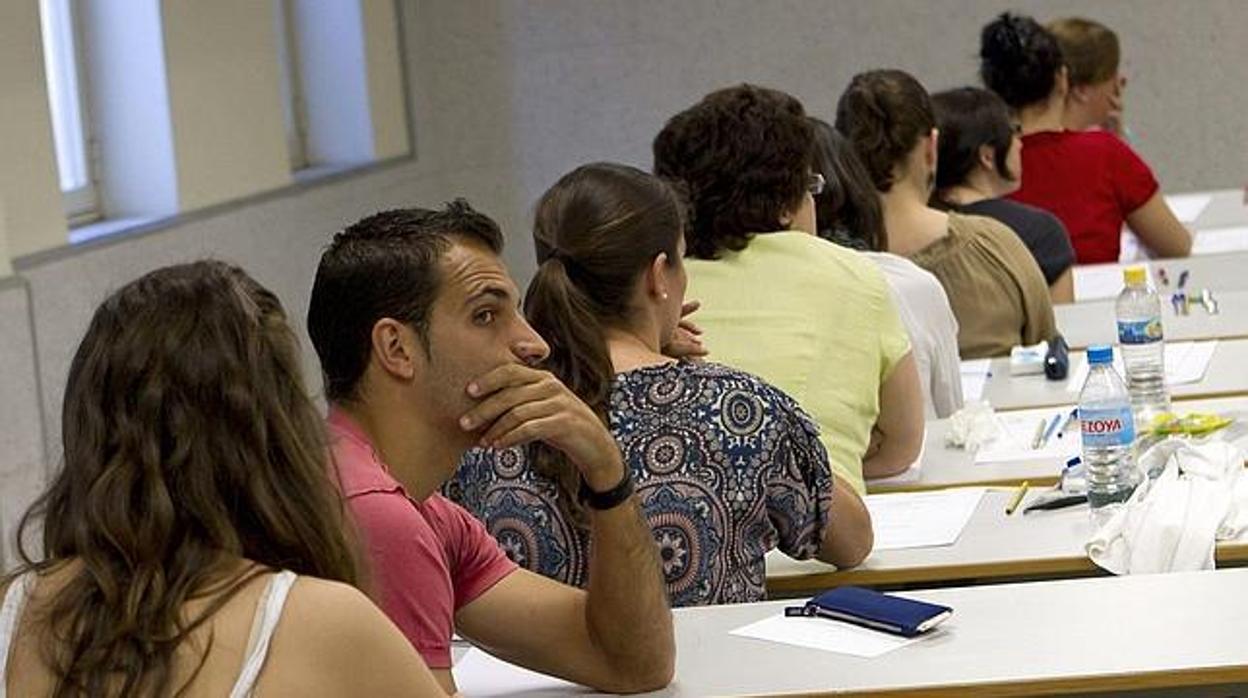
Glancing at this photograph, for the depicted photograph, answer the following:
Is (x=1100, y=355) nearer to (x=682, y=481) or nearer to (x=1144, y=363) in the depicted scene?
(x=1144, y=363)

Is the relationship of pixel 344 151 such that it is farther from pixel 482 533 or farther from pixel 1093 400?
pixel 482 533

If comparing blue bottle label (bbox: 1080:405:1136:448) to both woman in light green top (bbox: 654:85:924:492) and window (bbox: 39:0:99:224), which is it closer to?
woman in light green top (bbox: 654:85:924:492)

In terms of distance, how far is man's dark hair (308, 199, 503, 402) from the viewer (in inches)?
95.0

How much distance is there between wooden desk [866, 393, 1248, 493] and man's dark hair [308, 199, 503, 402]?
5.09 ft

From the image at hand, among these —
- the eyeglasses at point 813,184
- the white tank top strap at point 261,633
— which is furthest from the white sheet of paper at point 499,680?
the eyeglasses at point 813,184

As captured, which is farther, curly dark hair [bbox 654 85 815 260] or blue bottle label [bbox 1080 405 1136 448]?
curly dark hair [bbox 654 85 815 260]

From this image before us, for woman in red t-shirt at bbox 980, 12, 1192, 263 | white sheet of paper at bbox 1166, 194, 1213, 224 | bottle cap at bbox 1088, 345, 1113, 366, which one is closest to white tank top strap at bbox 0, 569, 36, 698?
bottle cap at bbox 1088, 345, 1113, 366

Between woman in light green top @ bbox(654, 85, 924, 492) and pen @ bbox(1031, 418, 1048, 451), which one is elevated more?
woman in light green top @ bbox(654, 85, 924, 492)

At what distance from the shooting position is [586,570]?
300cm

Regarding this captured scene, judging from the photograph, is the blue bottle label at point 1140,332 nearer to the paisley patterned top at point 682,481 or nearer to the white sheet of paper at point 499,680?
the paisley patterned top at point 682,481

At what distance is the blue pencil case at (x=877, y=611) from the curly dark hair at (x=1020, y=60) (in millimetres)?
3710

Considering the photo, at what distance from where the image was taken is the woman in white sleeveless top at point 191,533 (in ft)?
6.06

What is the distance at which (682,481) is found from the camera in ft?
9.95

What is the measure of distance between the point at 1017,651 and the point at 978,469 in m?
1.28
